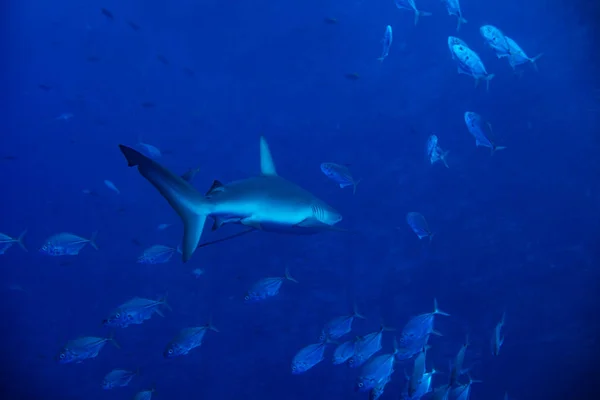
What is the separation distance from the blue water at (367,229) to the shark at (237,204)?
14146 mm

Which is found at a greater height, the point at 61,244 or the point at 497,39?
the point at 497,39

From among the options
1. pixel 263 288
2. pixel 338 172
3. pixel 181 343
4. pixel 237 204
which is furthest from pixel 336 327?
pixel 237 204

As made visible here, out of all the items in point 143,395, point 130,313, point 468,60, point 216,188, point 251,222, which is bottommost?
point 143,395

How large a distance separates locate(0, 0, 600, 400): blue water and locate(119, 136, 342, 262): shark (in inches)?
557

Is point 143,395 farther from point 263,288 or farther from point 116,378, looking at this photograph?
point 263,288

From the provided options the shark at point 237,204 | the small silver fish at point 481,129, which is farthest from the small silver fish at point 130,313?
the small silver fish at point 481,129

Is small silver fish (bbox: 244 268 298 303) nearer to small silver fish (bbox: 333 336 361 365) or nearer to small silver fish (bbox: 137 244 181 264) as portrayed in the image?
small silver fish (bbox: 333 336 361 365)

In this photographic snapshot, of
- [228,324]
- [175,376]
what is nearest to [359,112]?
[228,324]

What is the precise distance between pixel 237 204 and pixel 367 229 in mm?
16677

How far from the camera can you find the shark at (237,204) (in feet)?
9.64

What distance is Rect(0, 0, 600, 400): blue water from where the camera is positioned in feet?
61.8

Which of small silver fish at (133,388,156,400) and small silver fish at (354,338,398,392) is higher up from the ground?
small silver fish at (354,338,398,392)

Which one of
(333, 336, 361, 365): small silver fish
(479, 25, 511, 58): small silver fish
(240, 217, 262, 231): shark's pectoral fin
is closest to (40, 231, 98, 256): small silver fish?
(333, 336, 361, 365): small silver fish

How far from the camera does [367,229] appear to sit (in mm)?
19484
